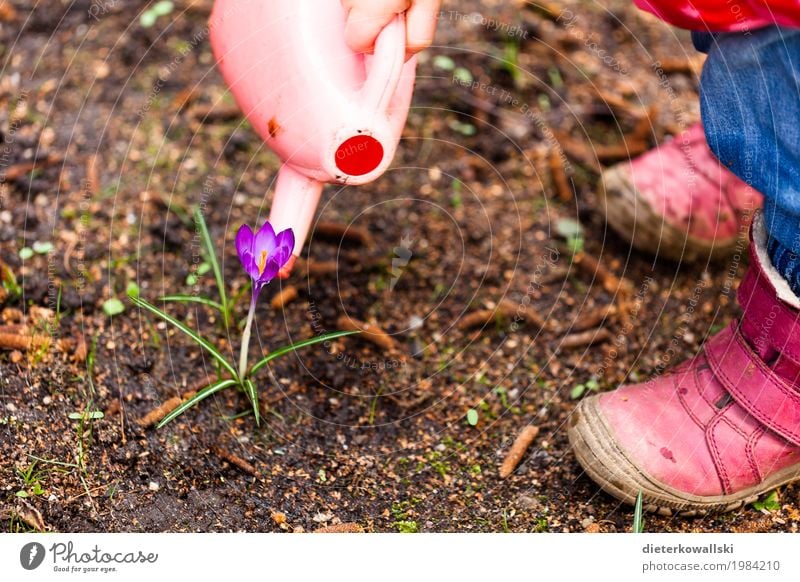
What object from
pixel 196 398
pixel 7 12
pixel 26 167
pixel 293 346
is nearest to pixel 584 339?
pixel 293 346

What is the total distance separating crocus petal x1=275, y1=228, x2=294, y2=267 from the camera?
3.77ft

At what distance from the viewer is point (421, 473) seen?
4.22 ft

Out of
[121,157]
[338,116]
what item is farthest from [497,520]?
[121,157]

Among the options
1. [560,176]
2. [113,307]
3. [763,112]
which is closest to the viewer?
[763,112]

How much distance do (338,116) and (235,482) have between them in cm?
50

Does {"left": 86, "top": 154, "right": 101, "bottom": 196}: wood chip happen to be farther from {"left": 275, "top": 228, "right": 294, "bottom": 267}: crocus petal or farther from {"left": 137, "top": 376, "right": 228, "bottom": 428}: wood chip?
{"left": 275, "top": 228, "right": 294, "bottom": 267}: crocus petal

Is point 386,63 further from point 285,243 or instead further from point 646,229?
point 646,229

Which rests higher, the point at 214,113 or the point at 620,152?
the point at 620,152

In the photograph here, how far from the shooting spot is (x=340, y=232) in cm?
161

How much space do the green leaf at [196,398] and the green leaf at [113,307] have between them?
0.81 ft

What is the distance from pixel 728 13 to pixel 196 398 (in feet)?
2.67

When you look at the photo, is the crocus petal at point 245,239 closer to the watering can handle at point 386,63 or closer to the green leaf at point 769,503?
the watering can handle at point 386,63

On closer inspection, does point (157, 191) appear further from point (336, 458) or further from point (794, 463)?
point (794, 463)

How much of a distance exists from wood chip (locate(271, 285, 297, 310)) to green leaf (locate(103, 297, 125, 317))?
23cm
